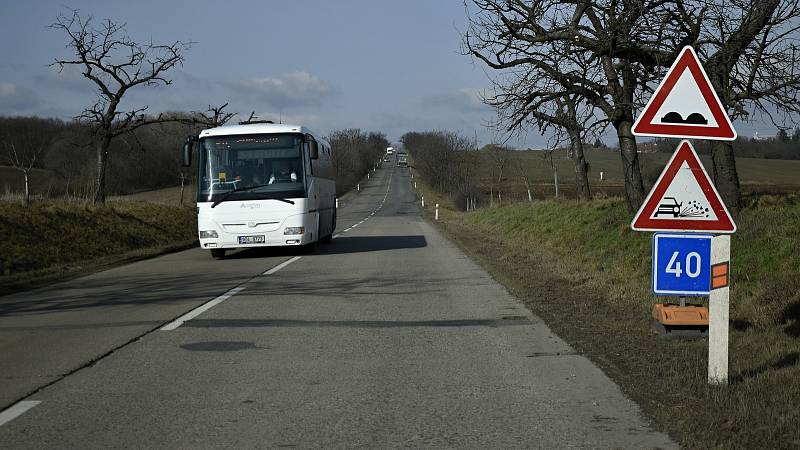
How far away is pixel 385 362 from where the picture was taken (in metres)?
7.01

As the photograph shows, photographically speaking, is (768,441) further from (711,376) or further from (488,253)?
(488,253)

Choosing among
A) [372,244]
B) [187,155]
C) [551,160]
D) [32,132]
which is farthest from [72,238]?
[32,132]

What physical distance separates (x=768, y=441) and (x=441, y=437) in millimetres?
1834

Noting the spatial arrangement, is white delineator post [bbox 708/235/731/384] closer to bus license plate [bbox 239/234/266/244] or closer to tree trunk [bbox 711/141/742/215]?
tree trunk [bbox 711/141/742/215]

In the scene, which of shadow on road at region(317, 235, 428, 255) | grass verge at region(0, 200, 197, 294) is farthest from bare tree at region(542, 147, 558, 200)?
grass verge at region(0, 200, 197, 294)

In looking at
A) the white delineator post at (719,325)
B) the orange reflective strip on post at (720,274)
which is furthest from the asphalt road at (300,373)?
the orange reflective strip on post at (720,274)

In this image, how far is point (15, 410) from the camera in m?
5.40

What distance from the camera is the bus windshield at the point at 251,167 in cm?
1838

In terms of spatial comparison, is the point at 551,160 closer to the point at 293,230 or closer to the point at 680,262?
the point at 293,230

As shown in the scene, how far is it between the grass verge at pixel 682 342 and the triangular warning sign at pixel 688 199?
114 centimetres

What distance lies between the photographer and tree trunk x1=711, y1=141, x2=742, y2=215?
51.4 ft

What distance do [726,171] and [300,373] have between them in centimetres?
1196

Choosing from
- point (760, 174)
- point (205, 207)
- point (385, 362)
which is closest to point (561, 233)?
point (205, 207)

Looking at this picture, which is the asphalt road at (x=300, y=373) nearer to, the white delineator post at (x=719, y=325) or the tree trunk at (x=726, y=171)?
the white delineator post at (x=719, y=325)
